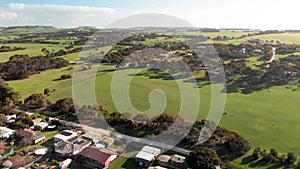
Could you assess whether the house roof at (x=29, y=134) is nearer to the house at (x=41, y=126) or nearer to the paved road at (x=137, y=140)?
the house at (x=41, y=126)

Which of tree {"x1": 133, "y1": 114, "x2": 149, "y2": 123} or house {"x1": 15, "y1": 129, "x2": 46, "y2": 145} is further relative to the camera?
tree {"x1": 133, "y1": 114, "x2": 149, "y2": 123}

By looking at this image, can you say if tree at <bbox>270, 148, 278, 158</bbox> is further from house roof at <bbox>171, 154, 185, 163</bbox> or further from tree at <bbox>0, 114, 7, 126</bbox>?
tree at <bbox>0, 114, 7, 126</bbox>

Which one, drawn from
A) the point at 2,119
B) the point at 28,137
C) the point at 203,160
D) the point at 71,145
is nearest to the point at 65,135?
the point at 71,145

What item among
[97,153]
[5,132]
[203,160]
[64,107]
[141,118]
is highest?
[64,107]

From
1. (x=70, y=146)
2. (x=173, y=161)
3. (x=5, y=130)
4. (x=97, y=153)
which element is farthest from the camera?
(x=5, y=130)

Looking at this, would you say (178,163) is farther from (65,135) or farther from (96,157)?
(65,135)

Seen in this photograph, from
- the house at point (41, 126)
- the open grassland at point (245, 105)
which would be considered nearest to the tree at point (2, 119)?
the house at point (41, 126)

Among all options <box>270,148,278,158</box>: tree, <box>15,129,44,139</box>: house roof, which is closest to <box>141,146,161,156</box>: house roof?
<box>270,148,278,158</box>: tree
